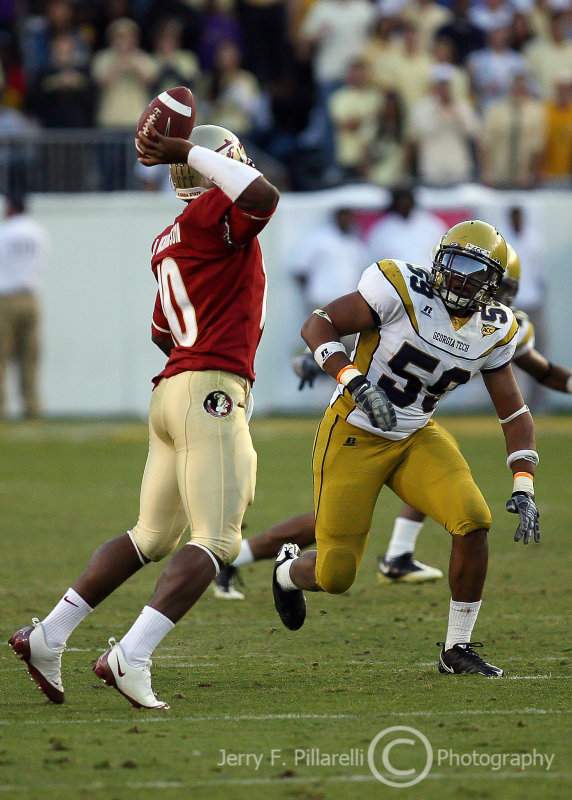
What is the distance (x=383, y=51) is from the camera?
14000mm

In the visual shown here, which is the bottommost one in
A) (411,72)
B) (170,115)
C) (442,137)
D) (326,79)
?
(442,137)

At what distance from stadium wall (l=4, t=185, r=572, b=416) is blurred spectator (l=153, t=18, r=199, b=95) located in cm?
123

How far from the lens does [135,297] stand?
43.4ft

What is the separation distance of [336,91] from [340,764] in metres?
11.1

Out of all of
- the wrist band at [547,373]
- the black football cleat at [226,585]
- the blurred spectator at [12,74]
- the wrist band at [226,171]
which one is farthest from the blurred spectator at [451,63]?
the wrist band at [226,171]

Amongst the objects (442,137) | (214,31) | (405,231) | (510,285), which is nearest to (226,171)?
(510,285)

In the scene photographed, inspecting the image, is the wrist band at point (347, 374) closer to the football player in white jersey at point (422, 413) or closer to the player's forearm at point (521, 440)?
the football player in white jersey at point (422, 413)

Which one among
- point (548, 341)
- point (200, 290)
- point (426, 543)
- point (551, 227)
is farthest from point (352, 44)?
point (200, 290)

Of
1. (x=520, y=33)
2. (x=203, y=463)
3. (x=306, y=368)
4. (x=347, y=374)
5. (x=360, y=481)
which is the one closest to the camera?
(x=203, y=463)

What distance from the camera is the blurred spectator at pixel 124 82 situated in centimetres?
1355

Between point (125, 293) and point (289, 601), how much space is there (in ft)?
27.8

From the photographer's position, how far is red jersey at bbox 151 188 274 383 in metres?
4.29

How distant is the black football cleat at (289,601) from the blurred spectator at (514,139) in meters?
9.08

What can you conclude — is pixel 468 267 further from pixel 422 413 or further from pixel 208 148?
pixel 208 148
